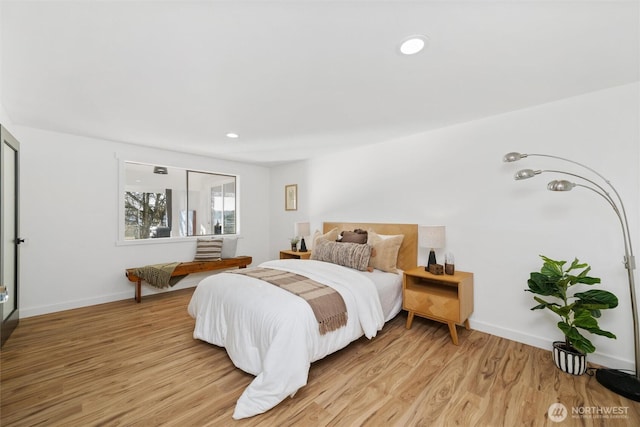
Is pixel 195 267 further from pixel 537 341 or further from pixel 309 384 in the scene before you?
pixel 537 341

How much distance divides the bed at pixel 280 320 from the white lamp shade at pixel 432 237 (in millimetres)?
464

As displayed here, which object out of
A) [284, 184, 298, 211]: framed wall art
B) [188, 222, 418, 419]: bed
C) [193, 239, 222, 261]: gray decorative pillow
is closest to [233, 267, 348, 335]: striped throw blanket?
[188, 222, 418, 419]: bed

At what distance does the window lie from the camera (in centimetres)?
417

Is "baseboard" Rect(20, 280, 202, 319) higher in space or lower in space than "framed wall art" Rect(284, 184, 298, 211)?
lower

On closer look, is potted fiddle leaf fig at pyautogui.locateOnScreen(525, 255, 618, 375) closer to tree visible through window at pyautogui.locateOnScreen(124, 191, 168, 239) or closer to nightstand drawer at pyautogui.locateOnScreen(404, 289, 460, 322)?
nightstand drawer at pyautogui.locateOnScreen(404, 289, 460, 322)

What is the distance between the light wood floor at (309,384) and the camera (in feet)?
5.25

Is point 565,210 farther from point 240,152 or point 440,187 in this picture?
point 240,152

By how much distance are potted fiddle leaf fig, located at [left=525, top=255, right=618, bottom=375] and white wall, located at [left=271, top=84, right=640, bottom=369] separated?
293 millimetres

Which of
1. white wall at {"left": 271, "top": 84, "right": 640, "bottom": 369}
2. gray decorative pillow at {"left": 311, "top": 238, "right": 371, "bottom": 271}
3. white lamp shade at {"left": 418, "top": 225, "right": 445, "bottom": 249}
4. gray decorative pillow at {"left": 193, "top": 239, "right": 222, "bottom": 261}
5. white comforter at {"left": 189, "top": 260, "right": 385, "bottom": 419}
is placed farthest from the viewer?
gray decorative pillow at {"left": 193, "top": 239, "right": 222, "bottom": 261}

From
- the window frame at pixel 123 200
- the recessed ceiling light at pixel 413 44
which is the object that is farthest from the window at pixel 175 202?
the recessed ceiling light at pixel 413 44

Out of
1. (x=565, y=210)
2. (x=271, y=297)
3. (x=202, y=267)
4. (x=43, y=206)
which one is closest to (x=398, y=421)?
(x=271, y=297)

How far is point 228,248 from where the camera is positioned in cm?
462

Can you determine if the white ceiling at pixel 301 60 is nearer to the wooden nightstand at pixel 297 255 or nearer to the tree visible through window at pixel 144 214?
the tree visible through window at pixel 144 214

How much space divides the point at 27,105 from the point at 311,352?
3.56m
